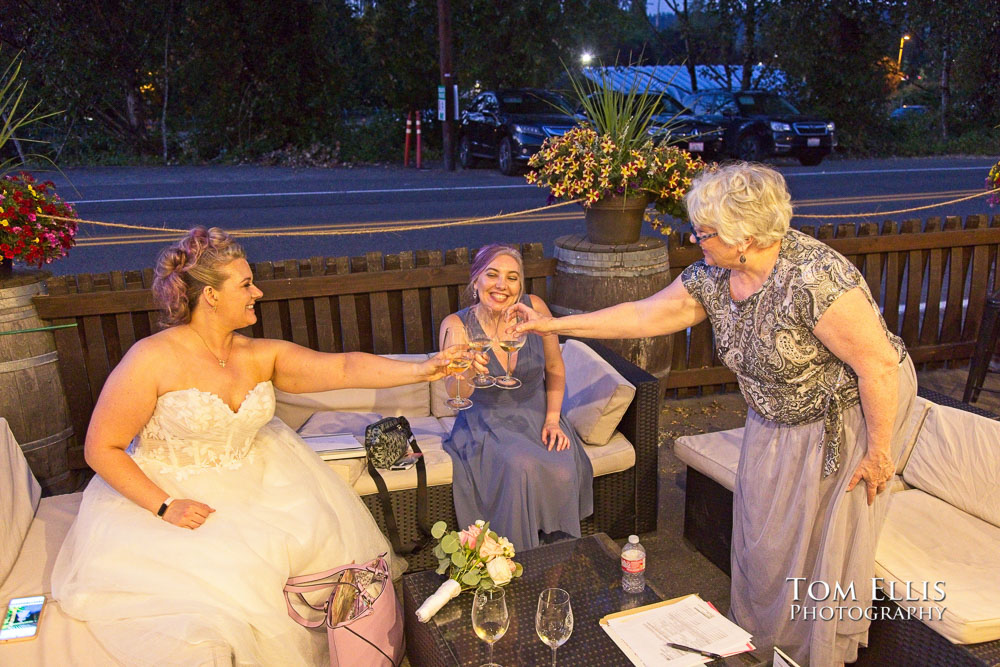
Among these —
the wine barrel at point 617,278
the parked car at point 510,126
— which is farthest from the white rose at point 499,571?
the parked car at point 510,126

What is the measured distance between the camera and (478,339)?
3955 mm

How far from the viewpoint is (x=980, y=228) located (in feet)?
21.9

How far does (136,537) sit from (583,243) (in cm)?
333

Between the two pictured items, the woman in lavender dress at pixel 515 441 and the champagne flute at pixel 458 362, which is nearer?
the champagne flute at pixel 458 362

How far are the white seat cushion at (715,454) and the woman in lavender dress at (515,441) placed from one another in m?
0.51

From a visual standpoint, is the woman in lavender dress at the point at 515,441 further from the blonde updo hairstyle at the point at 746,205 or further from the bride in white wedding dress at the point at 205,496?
the blonde updo hairstyle at the point at 746,205

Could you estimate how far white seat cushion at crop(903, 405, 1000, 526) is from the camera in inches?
138

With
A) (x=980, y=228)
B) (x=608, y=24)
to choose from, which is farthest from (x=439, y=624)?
(x=608, y=24)

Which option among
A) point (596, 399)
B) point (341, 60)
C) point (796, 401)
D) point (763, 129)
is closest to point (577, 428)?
point (596, 399)

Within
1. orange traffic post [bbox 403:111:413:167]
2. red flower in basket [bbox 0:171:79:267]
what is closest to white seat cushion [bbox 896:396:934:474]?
red flower in basket [bbox 0:171:79:267]

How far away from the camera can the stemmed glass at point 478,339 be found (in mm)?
3773

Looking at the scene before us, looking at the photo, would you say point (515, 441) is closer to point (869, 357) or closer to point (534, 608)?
point (534, 608)

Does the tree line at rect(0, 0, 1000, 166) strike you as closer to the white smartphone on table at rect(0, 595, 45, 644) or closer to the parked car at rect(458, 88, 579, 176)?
the parked car at rect(458, 88, 579, 176)

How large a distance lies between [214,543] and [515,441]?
4.89 ft
